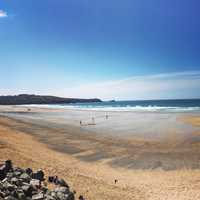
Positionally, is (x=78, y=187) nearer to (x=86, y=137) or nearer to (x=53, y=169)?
(x=53, y=169)

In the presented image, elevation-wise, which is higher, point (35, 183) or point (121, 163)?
point (35, 183)

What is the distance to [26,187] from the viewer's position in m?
7.29

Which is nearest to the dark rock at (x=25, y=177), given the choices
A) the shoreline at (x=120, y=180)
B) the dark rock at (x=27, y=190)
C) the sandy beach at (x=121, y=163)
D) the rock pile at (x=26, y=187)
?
the rock pile at (x=26, y=187)

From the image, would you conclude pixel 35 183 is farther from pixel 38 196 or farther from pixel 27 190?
pixel 38 196

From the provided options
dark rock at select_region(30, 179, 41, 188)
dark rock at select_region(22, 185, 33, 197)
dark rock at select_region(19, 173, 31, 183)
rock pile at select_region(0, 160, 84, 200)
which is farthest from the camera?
dark rock at select_region(19, 173, 31, 183)

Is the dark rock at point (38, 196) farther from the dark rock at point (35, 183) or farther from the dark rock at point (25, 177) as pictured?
the dark rock at point (25, 177)

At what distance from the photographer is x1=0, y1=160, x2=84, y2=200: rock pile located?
22.2 ft

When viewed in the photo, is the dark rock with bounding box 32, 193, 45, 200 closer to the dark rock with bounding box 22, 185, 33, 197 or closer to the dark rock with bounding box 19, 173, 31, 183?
the dark rock with bounding box 22, 185, 33, 197

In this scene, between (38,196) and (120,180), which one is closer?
(38,196)

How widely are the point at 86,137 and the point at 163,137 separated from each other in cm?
653

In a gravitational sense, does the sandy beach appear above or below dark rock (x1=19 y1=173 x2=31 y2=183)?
below

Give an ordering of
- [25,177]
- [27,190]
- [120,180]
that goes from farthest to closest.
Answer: [120,180] < [25,177] < [27,190]

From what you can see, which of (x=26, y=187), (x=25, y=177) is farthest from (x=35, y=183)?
(x=26, y=187)

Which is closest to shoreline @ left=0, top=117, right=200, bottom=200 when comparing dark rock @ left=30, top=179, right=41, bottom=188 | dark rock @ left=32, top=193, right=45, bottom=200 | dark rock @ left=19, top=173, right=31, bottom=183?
dark rock @ left=30, top=179, right=41, bottom=188
